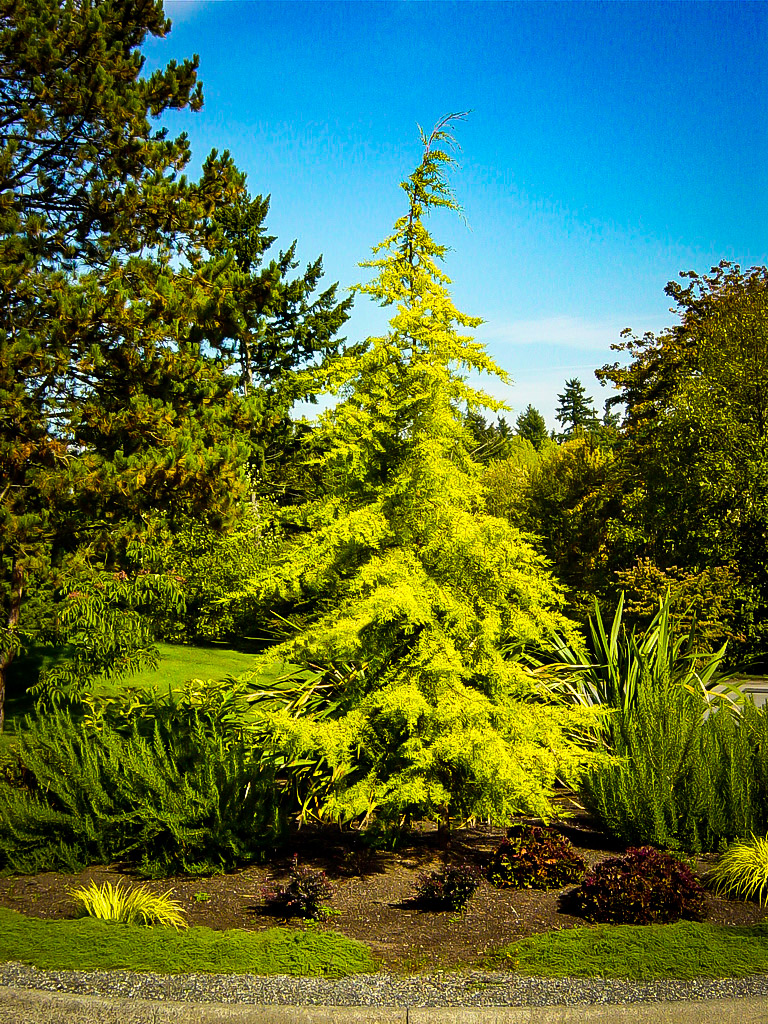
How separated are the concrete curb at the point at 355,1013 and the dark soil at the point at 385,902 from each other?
0.64m

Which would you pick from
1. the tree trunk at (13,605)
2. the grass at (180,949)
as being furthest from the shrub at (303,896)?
the tree trunk at (13,605)

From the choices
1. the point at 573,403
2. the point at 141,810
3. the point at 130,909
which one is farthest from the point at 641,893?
the point at 573,403

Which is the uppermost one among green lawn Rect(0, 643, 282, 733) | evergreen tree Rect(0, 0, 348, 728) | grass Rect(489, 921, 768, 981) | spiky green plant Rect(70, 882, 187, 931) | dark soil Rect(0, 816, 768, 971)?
evergreen tree Rect(0, 0, 348, 728)

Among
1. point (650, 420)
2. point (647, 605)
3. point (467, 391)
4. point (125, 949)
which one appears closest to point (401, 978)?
point (125, 949)

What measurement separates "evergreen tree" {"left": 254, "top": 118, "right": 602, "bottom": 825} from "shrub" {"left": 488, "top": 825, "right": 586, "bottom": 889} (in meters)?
0.38

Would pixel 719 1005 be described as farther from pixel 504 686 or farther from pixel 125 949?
pixel 125 949

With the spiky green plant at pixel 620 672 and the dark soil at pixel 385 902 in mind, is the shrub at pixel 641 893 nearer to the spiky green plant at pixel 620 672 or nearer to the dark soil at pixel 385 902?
the dark soil at pixel 385 902

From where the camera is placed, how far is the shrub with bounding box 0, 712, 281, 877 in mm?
6449

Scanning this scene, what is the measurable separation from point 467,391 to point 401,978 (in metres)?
4.06

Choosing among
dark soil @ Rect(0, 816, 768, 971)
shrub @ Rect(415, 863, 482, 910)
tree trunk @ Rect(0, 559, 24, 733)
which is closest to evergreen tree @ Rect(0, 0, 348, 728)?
tree trunk @ Rect(0, 559, 24, 733)

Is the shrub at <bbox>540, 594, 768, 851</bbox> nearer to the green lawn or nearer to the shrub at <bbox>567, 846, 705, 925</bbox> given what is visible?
the shrub at <bbox>567, 846, 705, 925</bbox>

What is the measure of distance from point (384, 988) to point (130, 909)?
1942mm

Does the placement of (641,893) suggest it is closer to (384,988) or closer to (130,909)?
(384,988)

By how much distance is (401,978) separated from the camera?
14.7 feet
